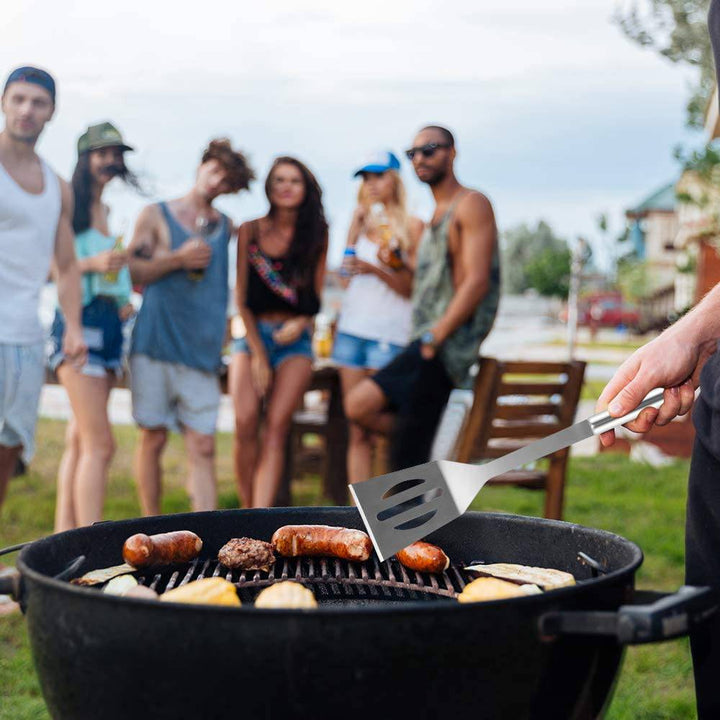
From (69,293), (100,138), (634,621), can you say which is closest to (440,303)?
(69,293)

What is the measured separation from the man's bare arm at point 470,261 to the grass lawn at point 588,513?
1.41 m

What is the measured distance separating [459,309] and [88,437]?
68.7 inches

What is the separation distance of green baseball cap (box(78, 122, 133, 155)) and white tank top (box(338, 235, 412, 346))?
1225 mm

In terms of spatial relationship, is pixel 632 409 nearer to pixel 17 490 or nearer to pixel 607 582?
pixel 607 582

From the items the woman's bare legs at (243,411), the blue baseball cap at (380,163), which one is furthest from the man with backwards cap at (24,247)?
the blue baseball cap at (380,163)

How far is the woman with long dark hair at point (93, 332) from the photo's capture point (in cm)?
419

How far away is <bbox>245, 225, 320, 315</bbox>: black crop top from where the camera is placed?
463cm

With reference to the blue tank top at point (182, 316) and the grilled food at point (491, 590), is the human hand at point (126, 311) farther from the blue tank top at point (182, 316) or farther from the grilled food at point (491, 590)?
the grilled food at point (491, 590)

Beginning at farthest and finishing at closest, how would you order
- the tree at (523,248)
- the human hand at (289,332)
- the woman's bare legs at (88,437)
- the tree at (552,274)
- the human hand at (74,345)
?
the tree at (523,248) → the tree at (552,274) → the human hand at (289,332) → the woman's bare legs at (88,437) → the human hand at (74,345)

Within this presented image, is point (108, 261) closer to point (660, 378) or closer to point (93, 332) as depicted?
point (93, 332)

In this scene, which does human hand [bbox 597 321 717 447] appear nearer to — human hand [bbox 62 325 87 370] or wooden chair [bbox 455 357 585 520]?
wooden chair [bbox 455 357 585 520]

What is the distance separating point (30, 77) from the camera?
3926 millimetres

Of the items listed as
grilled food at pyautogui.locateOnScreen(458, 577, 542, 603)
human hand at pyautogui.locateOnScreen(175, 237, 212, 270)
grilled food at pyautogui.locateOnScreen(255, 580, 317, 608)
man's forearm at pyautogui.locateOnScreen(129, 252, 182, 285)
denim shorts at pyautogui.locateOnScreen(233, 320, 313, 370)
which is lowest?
grilled food at pyautogui.locateOnScreen(458, 577, 542, 603)

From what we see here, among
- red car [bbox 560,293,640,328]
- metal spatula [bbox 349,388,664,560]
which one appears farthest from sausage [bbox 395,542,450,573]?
red car [bbox 560,293,640,328]
